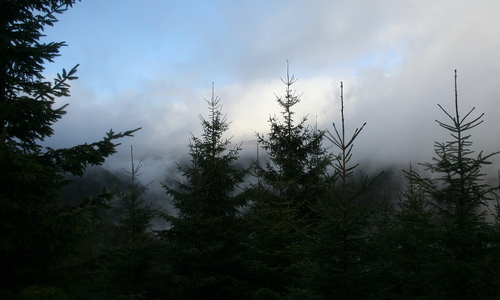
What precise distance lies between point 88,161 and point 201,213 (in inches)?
321

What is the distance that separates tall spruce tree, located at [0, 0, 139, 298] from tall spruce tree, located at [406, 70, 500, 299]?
6.26 m

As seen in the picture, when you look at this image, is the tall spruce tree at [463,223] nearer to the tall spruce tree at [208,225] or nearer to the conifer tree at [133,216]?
the tall spruce tree at [208,225]

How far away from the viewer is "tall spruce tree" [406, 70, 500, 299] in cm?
479

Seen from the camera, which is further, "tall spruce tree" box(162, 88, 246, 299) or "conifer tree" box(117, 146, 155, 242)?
"conifer tree" box(117, 146, 155, 242)

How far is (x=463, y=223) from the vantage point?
207 inches

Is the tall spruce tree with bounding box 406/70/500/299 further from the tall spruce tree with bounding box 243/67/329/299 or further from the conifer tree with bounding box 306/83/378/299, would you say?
the tall spruce tree with bounding box 243/67/329/299

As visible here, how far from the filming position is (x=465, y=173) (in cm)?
551

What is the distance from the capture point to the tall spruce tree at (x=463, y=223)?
479 centimetres

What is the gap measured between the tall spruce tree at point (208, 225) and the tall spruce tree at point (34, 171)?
6.57 meters

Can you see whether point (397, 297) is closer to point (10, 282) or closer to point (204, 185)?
point (10, 282)

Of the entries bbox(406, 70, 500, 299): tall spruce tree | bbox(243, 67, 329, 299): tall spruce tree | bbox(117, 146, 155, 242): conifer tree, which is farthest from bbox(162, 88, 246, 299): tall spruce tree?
bbox(406, 70, 500, 299): tall spruce tree

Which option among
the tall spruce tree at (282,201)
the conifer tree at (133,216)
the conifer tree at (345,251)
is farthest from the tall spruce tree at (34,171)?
the conifer tree at (133,216)

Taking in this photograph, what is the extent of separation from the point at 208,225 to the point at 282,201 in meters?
3.35

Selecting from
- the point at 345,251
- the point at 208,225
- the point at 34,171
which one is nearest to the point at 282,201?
the point at 208,225
